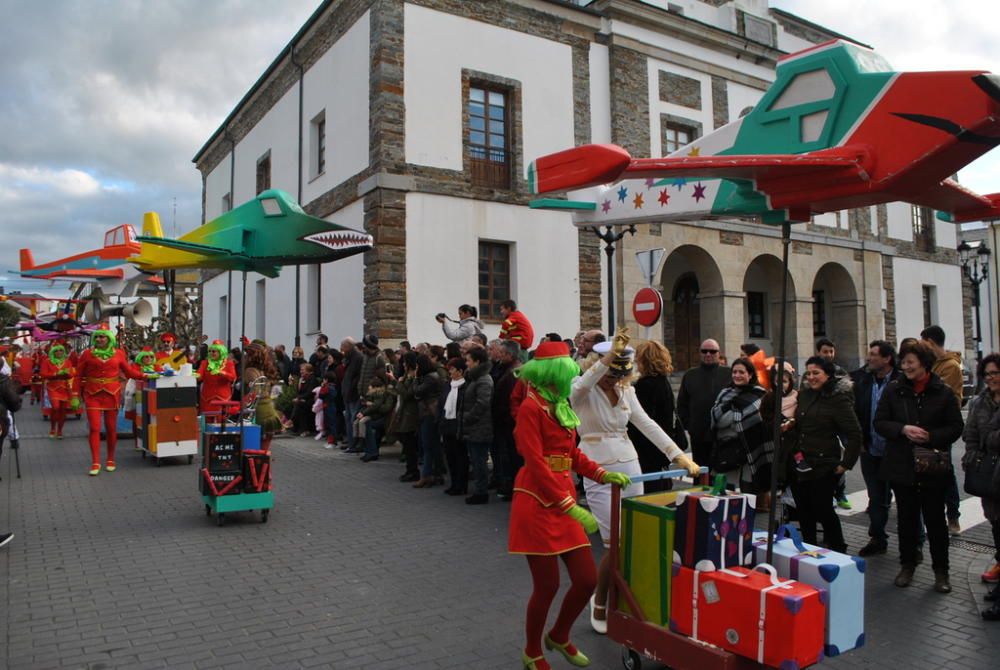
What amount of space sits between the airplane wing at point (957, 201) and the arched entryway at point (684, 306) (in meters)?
17.0

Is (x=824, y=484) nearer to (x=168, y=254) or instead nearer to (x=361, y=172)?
(x=168, y=254)

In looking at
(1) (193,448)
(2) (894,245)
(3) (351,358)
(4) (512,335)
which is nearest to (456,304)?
(3) (351,358)

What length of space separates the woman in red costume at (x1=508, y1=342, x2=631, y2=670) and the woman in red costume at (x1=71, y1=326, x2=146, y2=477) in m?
8.58

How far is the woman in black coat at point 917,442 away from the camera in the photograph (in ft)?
18.0

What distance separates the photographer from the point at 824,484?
6.21m

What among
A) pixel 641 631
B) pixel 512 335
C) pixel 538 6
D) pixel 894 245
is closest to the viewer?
pixel 641 631

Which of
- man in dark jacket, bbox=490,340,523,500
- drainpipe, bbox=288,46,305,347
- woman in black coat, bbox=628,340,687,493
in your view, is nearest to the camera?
woman in black coat, bbox=628,340,687,493

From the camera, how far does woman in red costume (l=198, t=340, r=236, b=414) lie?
1123 cm

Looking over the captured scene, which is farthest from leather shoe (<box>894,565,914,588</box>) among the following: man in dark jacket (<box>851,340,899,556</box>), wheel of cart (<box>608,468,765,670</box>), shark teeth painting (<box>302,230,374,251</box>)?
shark teeth painting (<box>302,230,374,251</box>)

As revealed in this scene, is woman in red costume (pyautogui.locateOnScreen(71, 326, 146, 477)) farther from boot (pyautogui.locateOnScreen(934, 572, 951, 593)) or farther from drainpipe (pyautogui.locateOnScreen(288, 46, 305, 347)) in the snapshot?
boot (pyautogui.locateOnScreen(934, 572, 951, 593))

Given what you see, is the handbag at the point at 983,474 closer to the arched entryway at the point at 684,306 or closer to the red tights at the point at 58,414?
the red tights at the point at 58,414

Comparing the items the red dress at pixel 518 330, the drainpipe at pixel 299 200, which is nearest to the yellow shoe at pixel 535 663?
the red dress at pixel 518 330

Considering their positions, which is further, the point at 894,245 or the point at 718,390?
the point at 894,245

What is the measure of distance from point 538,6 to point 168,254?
1288cm
